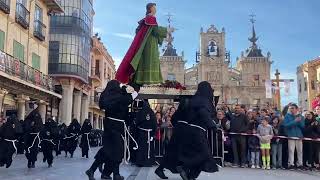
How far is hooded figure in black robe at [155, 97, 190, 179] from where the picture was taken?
319 inches

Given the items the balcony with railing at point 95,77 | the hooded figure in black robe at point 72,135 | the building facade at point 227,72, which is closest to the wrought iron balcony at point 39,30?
the hooded figure in black robe at point 72,135

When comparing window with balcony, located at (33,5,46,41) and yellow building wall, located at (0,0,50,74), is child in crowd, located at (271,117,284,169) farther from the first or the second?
window with balcony, located at (33,5,46,41)

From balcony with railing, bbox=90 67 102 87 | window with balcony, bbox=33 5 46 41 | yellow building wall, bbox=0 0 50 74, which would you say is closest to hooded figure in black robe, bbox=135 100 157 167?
yellow building wall, bbox=0 0 50 74

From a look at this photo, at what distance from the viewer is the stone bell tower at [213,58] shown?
79.8 metres

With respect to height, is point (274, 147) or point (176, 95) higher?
point (176, 95)

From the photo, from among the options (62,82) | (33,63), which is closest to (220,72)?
(62,82)

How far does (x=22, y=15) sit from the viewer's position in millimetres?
25484

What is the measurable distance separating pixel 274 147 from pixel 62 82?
82.4ft

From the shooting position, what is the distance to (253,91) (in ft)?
265

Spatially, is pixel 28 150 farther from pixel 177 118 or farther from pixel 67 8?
pixel 67 8

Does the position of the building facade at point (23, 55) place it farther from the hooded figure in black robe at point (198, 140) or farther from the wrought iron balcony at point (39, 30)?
the hooded figure in black robe at point (198, 140)

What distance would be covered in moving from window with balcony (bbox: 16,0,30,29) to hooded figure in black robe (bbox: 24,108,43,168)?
1372 centimetres

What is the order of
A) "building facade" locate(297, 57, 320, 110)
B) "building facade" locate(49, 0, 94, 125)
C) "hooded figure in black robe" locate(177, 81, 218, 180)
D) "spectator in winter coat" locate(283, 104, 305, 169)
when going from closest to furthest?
"hooded figure in black robe" locate(177, 81, 218, 180), "spectator in winter coat" locate(283, 104, 305, 169), "building facade" locate(49, 0, 94, 125), "building facade" locate(297, 57, 320, 110)

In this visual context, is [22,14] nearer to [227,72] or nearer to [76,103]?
[76,103]
